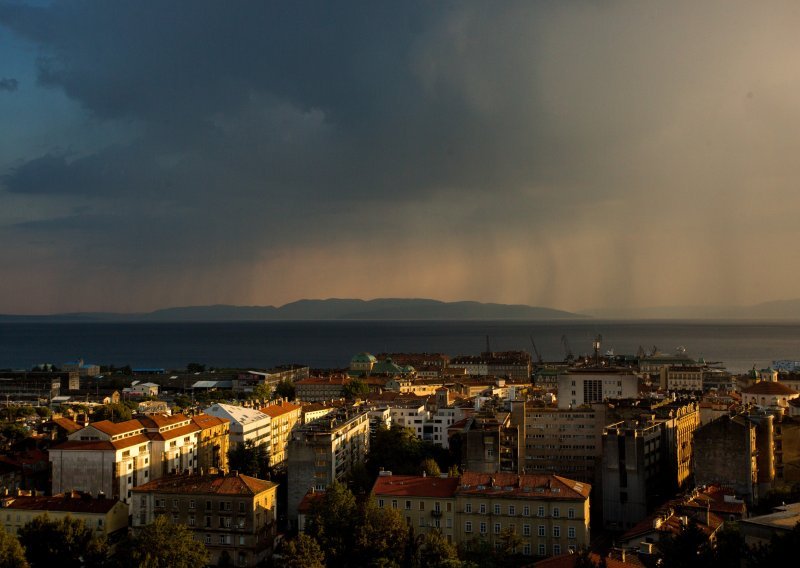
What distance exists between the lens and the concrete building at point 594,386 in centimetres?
6906

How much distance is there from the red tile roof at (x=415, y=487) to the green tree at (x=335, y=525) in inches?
109

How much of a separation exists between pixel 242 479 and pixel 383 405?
27.7 metres

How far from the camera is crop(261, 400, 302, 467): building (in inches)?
2218

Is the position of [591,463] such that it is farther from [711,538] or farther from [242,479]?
[242,479]

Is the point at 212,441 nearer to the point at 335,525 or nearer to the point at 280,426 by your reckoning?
the point at 280,426

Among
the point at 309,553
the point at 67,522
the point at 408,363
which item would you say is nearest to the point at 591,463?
the point at 309,553

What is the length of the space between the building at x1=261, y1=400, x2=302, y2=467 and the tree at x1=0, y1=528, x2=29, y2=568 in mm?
25074

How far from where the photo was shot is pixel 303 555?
1110 inches

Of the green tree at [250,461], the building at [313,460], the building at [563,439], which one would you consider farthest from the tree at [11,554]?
the building at [563,439]

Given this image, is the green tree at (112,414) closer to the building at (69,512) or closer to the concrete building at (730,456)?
the building at (69,512)

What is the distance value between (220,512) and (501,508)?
12.9 meters

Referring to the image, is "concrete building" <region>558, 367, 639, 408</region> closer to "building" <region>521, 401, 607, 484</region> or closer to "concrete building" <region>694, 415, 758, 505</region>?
"building" <region>521, 401, 607, 484</region>

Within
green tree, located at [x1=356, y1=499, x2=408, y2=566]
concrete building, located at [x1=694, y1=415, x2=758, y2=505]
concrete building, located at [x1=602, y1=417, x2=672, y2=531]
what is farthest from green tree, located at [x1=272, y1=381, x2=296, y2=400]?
green tree, located at [x1=356, y1=499, x2=408, y2=566]

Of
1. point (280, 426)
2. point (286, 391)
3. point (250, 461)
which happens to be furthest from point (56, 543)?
point (286, 391)
